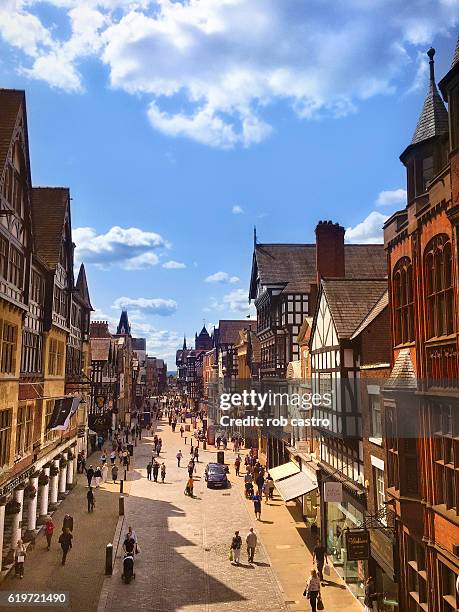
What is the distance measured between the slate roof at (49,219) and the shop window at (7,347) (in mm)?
8552

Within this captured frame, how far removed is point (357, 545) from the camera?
47.4ft

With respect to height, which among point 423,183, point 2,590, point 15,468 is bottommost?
point 2,590

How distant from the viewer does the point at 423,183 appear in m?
13.2

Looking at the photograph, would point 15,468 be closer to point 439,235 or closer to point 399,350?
point 399,350

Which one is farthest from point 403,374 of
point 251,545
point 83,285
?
point 83,285

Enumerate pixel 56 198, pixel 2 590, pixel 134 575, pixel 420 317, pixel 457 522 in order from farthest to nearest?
pixel 56 198 < pixel 134 575 < pixel 2 590 < pixel 420 317 < pixel 457 522

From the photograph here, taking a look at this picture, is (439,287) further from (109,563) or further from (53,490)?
(53,490)

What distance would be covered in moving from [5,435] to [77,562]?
5417 millimetres

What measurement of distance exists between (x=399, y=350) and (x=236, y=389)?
39.3m

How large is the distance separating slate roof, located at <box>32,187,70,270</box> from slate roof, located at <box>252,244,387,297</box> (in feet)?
47.5

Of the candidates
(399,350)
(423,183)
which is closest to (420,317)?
(399,350)

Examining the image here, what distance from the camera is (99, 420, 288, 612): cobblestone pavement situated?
16.1 meters

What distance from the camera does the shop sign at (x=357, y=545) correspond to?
47.3 feet

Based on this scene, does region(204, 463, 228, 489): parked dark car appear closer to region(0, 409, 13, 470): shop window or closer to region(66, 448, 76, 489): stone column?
region(66, 448, 76, 489): stone column
